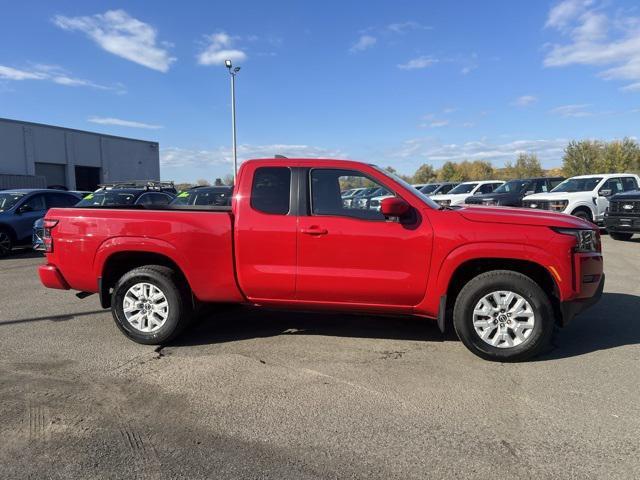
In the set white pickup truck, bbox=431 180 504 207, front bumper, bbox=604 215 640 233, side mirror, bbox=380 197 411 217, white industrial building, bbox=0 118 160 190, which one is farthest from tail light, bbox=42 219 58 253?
white industrial building, bbox=0 118 160 190

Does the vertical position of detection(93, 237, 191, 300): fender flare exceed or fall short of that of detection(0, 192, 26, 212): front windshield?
it falls short

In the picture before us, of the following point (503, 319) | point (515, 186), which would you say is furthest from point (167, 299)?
point (515, 186)

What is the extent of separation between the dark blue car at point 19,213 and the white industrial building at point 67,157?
2773 cm

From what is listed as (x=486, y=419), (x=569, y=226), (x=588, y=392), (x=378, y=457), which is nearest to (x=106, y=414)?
(x=378, y=457)

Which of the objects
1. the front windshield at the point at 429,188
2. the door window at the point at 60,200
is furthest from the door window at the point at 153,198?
the front windshield at the point at 429,188

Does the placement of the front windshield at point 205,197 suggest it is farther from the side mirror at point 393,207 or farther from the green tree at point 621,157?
the green tree at point 621,157

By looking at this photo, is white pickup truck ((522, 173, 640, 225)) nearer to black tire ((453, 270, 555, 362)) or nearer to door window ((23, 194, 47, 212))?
black tire ((453, 270, 555, 362))

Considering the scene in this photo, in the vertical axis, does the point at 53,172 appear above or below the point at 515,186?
above

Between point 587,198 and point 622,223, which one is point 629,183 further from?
point 622,223

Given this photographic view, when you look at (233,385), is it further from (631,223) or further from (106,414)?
(631,223)

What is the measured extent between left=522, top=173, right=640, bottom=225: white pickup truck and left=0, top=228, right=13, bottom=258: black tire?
15.5 meters

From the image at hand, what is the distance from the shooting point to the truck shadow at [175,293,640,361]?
199 inches

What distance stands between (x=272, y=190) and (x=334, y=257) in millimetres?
964

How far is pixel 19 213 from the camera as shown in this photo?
39.4ft
